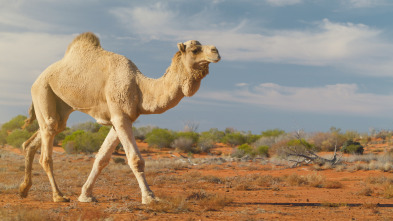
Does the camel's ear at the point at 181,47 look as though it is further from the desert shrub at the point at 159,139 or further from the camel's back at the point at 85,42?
the desert shrub at the point at 159,139

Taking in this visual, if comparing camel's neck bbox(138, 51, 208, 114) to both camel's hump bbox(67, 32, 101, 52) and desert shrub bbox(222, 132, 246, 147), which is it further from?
desert shrub bbox(222, 132, 246, 147)

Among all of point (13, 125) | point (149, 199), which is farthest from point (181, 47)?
point (13, 125)

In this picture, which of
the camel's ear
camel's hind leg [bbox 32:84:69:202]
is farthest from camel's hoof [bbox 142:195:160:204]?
the camel's ear

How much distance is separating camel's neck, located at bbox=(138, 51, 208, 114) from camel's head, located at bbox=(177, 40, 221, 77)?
5.9 inches

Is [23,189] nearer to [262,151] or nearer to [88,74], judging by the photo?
[88,74]

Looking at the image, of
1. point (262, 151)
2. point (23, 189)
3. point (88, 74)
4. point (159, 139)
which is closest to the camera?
point (88, 74)

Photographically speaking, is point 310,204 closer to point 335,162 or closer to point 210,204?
point 210,204

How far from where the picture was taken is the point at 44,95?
9.08m

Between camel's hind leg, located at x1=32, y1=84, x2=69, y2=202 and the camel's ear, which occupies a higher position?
the camel's ear

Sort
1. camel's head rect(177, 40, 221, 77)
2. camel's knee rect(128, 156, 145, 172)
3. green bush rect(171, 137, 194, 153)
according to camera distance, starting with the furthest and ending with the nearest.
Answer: green bush rect(171, 137, 194, 153) → camel's knee rect(128, 156, 145, 172) → camel's head rect(177, 40, 221, 77)

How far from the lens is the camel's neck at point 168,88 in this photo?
24.3 ft

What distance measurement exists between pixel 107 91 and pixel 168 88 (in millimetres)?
1343

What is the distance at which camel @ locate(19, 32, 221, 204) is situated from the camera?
7.48 metres

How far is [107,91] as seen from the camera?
7.97 meters
